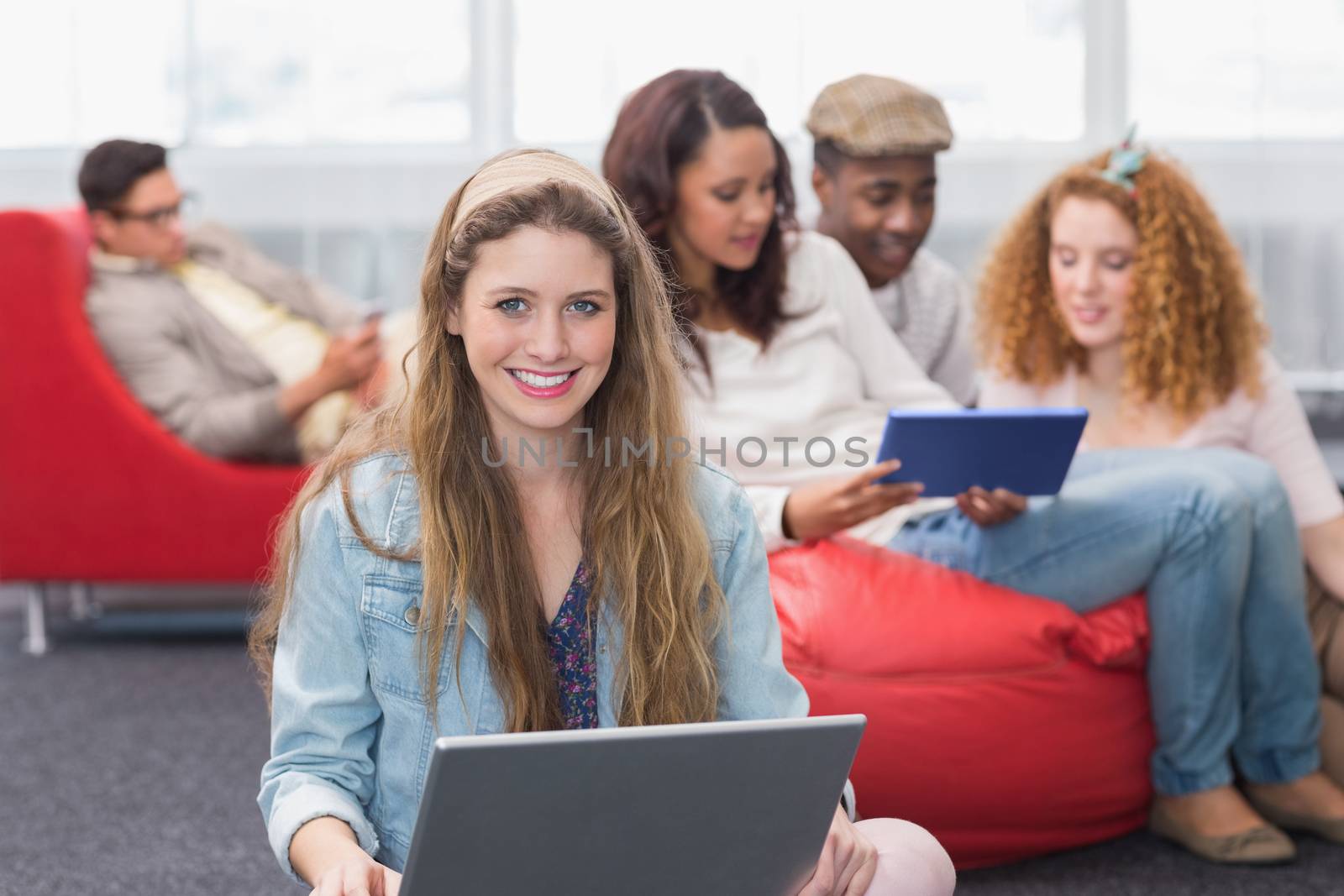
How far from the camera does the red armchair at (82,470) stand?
2.62 metres

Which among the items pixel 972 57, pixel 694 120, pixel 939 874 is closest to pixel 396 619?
pixel 939 874

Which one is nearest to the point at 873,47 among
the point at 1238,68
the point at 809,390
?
the point at 1238,68

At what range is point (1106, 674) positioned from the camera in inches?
63.9

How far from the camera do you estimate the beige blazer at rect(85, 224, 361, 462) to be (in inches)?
106

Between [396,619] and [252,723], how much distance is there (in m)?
1.32

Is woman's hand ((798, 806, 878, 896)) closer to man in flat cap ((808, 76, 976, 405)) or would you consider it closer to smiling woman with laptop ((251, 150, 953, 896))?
smiling woman with laptop ((251, 150, 953, 896))

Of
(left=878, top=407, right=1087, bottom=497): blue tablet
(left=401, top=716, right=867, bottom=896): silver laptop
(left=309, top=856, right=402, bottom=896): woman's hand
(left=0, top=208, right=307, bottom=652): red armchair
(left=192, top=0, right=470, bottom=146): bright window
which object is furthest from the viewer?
(left=192, top=0, right=470, bottom=146): bright window

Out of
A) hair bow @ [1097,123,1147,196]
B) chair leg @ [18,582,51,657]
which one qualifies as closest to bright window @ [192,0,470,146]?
chair leg @ [18,582,51,657]

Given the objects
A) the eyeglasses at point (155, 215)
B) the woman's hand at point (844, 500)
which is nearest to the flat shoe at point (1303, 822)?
the woman's hand at point (844, 500)

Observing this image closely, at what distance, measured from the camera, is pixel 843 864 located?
100 cm

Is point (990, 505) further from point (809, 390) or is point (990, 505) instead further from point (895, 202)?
point (895, 202)

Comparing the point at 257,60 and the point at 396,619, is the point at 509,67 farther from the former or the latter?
the point at 396,619

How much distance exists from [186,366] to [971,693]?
1.71m

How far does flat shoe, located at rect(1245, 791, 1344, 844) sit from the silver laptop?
38.6 inches
